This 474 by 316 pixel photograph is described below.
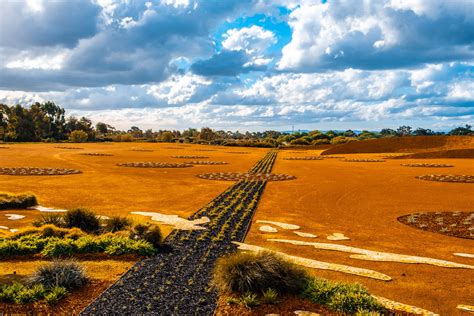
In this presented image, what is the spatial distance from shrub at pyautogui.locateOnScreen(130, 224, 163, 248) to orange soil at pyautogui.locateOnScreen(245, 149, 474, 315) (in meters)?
3.45

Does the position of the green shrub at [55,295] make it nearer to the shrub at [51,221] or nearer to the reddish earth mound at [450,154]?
the shrub at [51,221]

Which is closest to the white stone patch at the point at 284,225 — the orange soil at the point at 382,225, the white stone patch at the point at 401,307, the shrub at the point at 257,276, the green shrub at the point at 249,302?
the orange soil at the point at 382,225

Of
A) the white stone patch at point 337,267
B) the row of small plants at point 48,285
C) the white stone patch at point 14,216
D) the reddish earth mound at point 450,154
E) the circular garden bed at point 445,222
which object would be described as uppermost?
the reddish earth mound at point 450,154

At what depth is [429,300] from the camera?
346 inches

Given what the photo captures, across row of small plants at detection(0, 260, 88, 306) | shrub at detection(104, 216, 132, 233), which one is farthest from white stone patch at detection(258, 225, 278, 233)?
row of small plants at detection(0, 260, 88, 306)

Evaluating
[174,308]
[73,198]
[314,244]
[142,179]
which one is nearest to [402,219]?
[314,244]

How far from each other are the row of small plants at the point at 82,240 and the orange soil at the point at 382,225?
12.8ft

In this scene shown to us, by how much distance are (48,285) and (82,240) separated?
11.6ft

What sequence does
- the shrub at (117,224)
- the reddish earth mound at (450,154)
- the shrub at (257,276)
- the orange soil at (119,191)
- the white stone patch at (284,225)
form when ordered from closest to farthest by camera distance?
the shrub at (257,276) → the shrub at (117,224) → the white stone patch at (284,225) → the orange soil at (119,191) → the reddish earth mound at (450,154)

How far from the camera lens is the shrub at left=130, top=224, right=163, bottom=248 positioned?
12.1m

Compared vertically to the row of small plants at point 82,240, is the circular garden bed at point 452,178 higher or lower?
higher

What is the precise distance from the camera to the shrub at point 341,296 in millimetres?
8008

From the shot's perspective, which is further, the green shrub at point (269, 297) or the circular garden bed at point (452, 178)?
the circular garden bed at point (452, 178)

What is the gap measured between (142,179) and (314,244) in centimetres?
1988
